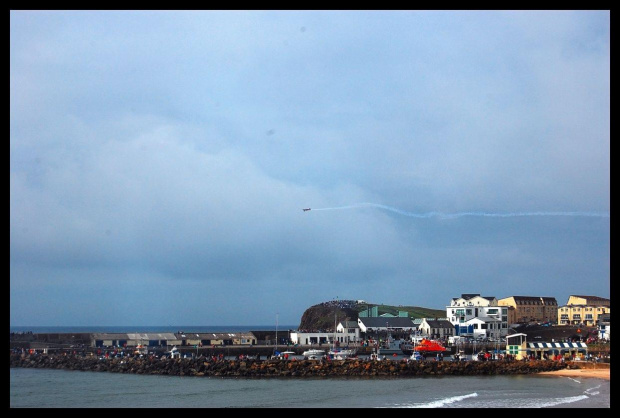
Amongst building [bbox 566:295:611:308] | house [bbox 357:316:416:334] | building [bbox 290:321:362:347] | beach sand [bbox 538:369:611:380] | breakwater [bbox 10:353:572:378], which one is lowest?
beach sand [bbox 538:369:611:380]

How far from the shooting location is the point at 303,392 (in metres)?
32.2

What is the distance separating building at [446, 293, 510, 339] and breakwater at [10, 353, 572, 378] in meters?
15.1

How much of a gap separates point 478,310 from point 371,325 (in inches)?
359

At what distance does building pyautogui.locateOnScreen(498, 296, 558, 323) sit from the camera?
66.6 m

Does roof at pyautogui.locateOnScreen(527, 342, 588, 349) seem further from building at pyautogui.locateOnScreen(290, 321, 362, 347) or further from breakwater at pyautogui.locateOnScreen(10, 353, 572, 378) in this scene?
building at pyautogui.locateOnScreen(290, 321, 362, 347)

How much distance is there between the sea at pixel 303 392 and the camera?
2848cm

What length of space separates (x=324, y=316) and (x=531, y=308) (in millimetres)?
20939

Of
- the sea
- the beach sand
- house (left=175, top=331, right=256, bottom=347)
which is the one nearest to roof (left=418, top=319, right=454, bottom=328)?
house (left=175, top=331, right=256, bottom=347)

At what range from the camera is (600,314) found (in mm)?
61875

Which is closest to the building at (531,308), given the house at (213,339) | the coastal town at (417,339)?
the coastal town at (417,339)

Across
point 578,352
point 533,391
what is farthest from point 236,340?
point 533,391

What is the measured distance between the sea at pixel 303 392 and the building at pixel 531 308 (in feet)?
97.3

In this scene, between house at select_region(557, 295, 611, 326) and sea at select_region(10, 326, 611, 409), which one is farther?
house at select_region(557, 295, 611, 326)
